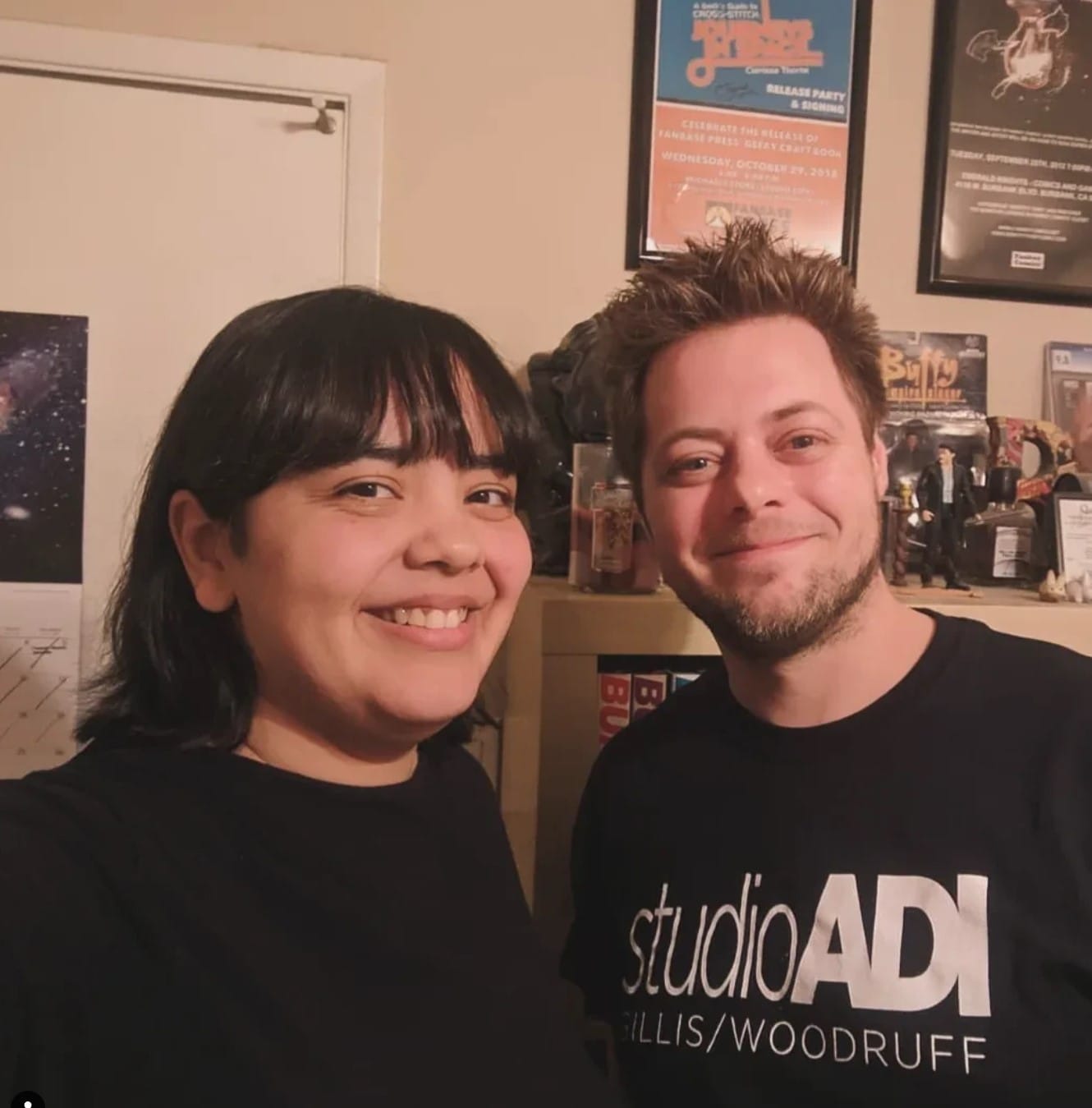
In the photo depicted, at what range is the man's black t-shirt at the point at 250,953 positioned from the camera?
60 centimetres

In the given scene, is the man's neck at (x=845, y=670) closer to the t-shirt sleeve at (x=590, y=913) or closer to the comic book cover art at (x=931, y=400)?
the t-shirt sleeve at (x=590, y=913)

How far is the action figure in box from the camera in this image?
4.32ft

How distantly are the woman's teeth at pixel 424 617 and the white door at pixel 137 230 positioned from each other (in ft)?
2.75

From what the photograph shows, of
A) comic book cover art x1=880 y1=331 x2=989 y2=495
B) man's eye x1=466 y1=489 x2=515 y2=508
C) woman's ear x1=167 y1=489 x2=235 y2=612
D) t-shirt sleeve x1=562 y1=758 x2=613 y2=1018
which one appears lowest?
t-shirt sleeve x1=562 y1=758 x2=613 y2=1018

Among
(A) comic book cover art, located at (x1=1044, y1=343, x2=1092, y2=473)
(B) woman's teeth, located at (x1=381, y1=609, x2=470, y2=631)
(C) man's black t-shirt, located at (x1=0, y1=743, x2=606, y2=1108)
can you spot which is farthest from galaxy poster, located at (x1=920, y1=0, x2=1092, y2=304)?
(C) man's black t-shirt, located at (x1=0, y1=743, x2=606, y2=1108)

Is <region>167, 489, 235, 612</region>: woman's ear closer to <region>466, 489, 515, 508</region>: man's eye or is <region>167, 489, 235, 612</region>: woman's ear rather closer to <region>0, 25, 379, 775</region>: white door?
<region>466, 489, 515, 508</region>: man's eye

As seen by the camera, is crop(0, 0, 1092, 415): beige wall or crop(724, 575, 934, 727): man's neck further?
crop(0, 0, 1092, 415): beige wall

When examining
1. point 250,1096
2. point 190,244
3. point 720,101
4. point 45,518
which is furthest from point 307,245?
point 250,1096

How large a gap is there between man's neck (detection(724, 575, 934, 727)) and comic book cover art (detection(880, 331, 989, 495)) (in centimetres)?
41

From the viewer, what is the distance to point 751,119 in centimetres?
157

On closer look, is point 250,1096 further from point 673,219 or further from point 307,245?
point 673,219

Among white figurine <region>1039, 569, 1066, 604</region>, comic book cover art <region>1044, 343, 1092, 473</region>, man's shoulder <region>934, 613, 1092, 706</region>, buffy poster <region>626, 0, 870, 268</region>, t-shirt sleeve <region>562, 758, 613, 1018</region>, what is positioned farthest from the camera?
comic book cover art <region>1044, 343, 1092, 473</region>

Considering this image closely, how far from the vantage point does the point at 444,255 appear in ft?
4.93

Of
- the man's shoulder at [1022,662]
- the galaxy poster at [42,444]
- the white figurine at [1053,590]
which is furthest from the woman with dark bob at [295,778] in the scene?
Result: the white figurine at [1053,590]
